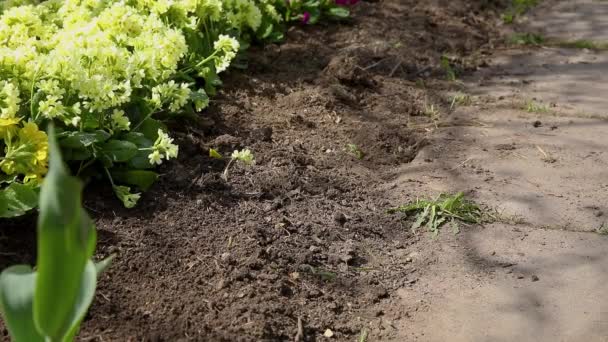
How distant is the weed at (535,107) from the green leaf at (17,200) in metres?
2.75

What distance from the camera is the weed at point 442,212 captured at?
3076 millimetres

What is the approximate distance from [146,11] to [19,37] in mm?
682

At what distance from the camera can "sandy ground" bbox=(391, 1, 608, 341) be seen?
2516mm

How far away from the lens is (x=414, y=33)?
528 cm

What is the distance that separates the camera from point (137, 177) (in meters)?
2.97

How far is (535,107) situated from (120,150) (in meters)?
2.39

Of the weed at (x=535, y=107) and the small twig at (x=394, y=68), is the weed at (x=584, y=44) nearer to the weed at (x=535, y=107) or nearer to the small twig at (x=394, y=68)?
the weed at (x=535, y=107)

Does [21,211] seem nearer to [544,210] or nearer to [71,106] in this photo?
[71,106]

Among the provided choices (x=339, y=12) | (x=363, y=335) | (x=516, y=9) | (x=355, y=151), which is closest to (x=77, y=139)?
(x=363, y=335)

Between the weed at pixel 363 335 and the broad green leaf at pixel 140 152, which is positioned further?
the broad green leaf at pixel 140 152

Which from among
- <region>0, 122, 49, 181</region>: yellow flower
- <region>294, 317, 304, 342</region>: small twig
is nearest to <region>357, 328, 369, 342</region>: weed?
<region>294, 317, 304, 342</region>: small twig

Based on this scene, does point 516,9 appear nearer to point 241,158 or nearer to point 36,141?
point 241,158

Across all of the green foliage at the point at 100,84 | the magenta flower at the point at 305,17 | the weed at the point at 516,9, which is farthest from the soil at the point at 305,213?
the weed at the point at 516,9

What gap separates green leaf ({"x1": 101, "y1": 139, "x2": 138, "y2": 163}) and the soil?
0.47ft
